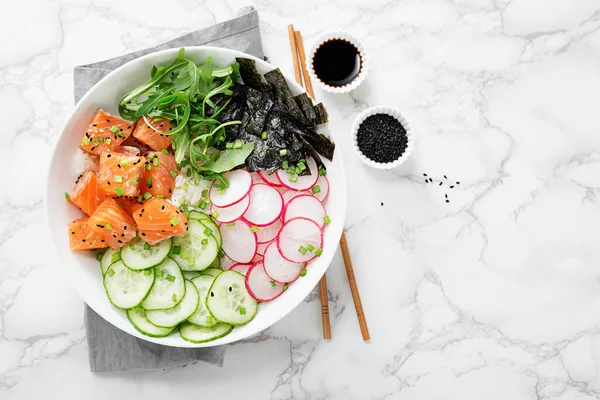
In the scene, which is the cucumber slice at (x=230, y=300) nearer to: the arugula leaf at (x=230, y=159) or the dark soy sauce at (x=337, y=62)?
the arugula leaf at (x=230, y=159)

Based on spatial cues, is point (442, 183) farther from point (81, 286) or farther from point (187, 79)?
Result: point (81, 286)

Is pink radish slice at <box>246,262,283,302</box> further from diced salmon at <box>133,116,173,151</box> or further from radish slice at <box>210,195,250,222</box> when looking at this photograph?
diced salmon at <box>133,116,173,151</box>

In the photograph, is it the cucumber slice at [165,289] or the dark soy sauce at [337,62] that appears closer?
the cucumber slice at [165,289]

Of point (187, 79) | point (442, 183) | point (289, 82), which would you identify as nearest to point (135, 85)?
point (187, 79)

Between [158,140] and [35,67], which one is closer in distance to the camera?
[158,140]

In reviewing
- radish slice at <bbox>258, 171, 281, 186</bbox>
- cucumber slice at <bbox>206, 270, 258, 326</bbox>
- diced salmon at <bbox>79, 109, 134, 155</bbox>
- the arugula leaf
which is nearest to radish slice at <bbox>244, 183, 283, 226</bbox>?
radish slice at <bbox>258, 171, 281, 186</bbox>

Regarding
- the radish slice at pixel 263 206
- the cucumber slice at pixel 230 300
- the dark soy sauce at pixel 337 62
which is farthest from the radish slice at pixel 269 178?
the dark soy sauce at pixel 337 62
